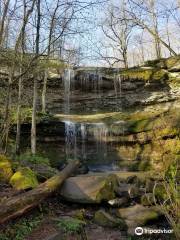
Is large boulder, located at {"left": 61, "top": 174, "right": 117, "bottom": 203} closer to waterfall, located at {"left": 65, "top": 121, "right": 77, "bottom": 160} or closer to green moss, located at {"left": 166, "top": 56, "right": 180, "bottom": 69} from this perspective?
waterfall, located at {"left": 65, "top": 121, "right": 77, "bottom": 160}

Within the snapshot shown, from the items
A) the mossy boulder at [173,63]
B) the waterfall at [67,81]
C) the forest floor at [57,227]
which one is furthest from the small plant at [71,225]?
the mossy boulder at [173,63]

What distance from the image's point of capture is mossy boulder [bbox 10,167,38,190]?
245 inches

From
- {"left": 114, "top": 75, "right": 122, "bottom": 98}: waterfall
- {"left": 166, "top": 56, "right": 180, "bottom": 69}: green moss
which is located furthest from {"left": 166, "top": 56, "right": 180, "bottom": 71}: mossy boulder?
{"left": 114, "top": 75, "right": 122, "bottom": 98}: waterfall

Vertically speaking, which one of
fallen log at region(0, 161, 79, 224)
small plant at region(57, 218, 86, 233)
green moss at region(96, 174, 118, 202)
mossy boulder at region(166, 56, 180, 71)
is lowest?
small plant at region(57, 218, 86, 233)

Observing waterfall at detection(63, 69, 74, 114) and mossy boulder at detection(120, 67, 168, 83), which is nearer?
mossy boulder at detection(120, 67, 168, 83)

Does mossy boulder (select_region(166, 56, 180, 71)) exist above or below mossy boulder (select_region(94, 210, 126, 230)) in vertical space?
above

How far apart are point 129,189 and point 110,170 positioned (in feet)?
25.4

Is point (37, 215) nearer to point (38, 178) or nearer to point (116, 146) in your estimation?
point (38, 178)

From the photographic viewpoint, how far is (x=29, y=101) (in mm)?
16594

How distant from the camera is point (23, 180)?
636cm

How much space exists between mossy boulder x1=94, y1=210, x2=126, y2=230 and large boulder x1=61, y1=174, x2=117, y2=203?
47 centimetres

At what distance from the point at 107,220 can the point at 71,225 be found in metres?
0.84

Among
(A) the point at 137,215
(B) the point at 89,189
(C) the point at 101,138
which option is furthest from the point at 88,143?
(A) the point at 137,215

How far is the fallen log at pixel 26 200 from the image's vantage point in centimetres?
496
